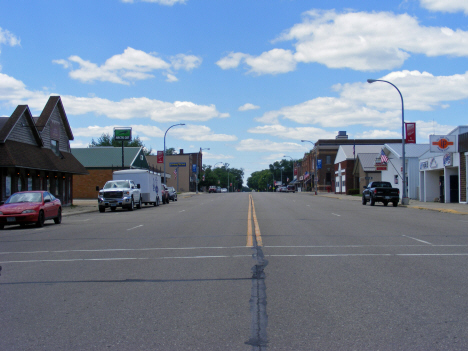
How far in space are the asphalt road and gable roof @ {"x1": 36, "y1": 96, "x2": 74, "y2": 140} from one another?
23789mm

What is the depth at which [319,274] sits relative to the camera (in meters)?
8.46

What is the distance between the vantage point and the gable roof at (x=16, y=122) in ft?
92.5

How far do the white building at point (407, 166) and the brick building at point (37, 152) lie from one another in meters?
32.0

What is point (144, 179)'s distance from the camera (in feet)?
119

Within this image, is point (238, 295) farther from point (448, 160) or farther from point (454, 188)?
point (454, 188)

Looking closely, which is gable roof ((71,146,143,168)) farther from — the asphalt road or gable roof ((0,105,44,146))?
the asphalt road

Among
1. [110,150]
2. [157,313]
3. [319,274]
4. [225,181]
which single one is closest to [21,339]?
[157,313]

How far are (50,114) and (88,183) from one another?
23.6 metres

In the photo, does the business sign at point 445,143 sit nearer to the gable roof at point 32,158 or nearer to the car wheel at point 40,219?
the gable roof at point 32,158

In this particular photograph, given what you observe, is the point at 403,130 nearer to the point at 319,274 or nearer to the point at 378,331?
the point at 319,274

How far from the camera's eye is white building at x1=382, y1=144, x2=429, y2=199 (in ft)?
155

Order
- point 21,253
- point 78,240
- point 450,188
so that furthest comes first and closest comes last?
point 450,188 → point 78,240 → point 21,253

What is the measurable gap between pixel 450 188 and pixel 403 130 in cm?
796

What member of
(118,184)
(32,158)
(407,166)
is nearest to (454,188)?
(407,166)
